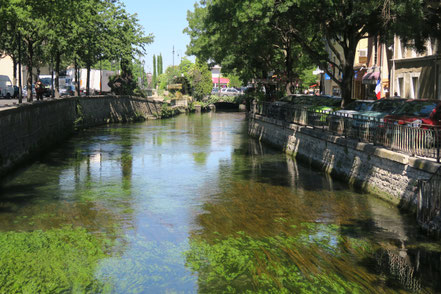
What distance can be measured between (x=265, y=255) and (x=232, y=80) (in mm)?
127169

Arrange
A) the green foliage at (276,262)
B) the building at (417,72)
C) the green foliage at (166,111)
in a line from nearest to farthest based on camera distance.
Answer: the green foliage at (276,262) < the building at (417,72) < the green foliage at (166,111)

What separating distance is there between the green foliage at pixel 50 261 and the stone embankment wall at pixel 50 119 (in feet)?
30.0

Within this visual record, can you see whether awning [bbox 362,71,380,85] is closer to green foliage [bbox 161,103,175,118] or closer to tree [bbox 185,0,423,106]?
tree [bbox 185,0,423,106]

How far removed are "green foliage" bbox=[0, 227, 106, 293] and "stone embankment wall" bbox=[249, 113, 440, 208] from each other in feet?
28.4

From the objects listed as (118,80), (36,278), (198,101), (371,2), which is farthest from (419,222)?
(198,101)

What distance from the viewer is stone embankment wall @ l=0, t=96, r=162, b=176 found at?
79.4 feet

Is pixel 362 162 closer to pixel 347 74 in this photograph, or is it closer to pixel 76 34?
pixel 347 74

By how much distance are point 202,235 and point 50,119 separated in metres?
22.5

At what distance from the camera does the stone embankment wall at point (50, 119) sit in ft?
79.4

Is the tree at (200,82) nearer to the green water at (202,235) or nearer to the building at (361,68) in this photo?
the building at (361,68)

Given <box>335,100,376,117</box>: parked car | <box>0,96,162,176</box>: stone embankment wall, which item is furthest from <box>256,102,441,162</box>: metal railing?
<box>0,96,162,176</box>: stone embankment wall

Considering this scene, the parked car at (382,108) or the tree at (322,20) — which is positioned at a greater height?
the tree at (322,20)

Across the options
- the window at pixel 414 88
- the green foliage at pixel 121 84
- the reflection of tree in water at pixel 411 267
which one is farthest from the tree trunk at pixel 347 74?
the green foliage at pixel 121 84

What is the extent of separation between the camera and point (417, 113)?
20344mm
